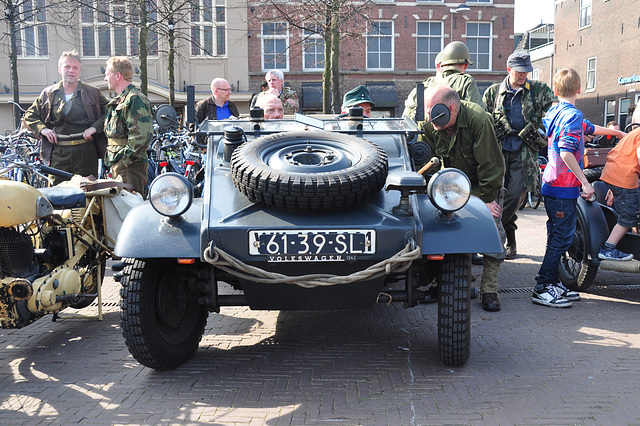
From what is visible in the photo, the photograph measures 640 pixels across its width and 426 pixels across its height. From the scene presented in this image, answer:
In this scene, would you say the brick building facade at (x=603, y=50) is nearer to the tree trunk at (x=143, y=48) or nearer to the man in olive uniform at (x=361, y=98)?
the tree trunk at (x=143, y=48)

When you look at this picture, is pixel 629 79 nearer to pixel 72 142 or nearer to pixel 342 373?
pixel 72 142

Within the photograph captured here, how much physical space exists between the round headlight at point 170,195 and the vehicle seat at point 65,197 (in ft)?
3.30

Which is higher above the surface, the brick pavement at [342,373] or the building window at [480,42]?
the building window at [480,42]

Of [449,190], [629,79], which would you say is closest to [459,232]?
[449,190]

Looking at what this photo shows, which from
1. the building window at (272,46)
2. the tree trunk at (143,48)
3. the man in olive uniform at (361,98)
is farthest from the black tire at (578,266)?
the building window at (272,46)

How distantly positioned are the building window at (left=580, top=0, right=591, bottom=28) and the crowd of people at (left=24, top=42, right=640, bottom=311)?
97.1 feet

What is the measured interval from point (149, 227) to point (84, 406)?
1014 millimetres

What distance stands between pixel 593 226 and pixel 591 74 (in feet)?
98.9

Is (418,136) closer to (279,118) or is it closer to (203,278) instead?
(279,118)

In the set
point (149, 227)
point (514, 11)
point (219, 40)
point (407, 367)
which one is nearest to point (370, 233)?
point (407, 367)

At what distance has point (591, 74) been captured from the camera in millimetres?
32344

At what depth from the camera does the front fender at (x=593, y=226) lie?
5.41 meters

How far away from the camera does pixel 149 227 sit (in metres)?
3.57

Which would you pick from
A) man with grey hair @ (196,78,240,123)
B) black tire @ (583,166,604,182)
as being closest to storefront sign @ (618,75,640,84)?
black tire @ (583,166,604,182)
